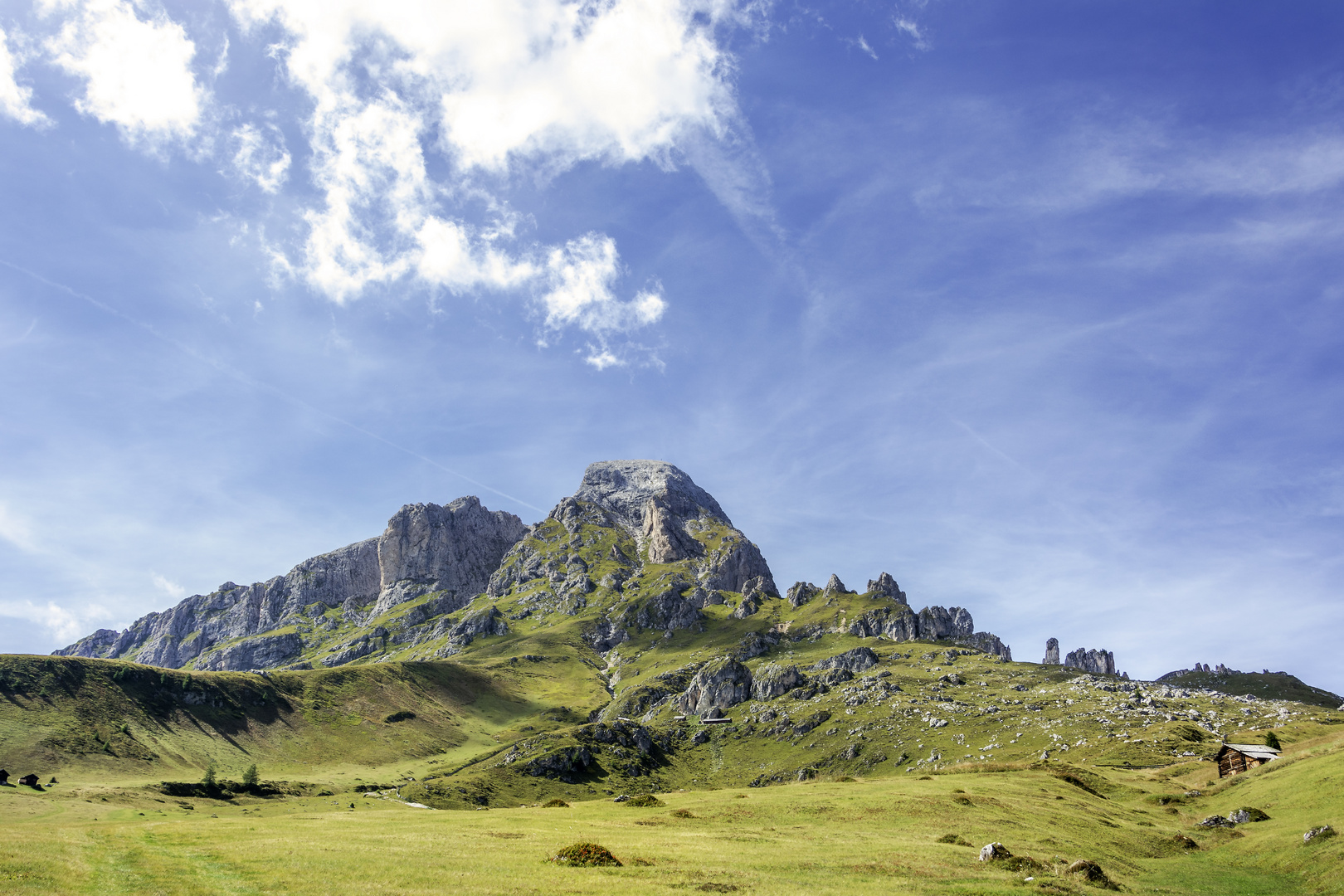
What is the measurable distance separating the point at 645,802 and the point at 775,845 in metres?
28.2

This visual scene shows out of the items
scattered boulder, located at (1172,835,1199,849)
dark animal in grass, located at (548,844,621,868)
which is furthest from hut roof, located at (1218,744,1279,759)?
dark animal in grass, located at (548,844,621,868)

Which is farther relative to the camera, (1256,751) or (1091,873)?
(1256,751)

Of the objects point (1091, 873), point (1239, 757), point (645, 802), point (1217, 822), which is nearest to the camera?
point (1091, 873)

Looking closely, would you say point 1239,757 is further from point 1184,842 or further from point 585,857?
point 585,857

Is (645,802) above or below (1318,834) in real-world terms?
below

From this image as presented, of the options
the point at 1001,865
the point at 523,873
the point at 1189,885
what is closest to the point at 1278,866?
the point at 1189,885

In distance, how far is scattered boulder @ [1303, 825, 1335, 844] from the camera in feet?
178

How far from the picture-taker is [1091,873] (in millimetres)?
47531

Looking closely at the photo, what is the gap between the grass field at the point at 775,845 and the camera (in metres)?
39.6

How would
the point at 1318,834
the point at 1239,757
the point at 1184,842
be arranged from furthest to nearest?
the point at 1239,757, the point at 1184,842, the point at 1318,834

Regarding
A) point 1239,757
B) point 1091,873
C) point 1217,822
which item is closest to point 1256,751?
point 1239,757

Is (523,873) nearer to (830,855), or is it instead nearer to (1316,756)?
(830,855)

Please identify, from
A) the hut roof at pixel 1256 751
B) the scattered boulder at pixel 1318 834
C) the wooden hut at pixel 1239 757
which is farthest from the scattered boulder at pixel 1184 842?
the hut roof at pixel 1256 751

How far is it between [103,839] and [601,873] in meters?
37.9
